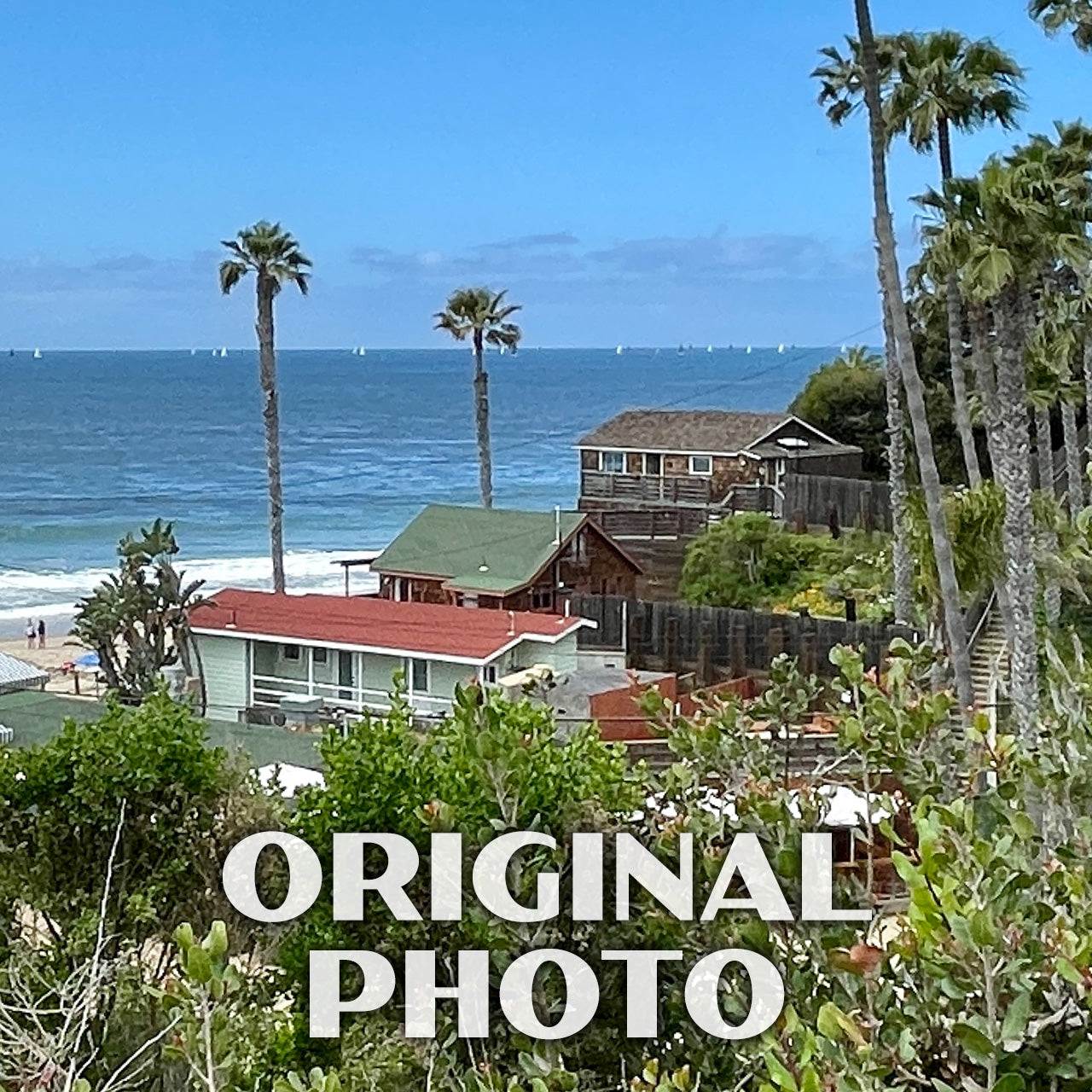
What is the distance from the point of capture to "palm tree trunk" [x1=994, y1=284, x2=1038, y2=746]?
13.5 metres

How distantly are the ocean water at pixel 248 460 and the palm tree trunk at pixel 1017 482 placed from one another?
31969 millimetres

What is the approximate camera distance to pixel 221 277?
30.2 m

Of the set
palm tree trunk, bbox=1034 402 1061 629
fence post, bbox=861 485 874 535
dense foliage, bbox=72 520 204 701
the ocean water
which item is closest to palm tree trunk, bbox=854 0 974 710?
palm tree trunk, bbox=1034 402 1061 629

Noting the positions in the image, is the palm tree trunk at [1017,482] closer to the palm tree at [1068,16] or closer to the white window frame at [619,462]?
the palm tree at [1068,16]

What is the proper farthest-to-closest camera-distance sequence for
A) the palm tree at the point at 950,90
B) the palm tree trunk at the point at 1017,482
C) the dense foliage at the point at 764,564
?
the dense foliage at the point at 764,564
the palm tree at the point at 950,90
the palm tree trunk at the point at 1017,482

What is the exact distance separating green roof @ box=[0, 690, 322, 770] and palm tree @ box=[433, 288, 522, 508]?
18887 millimetres

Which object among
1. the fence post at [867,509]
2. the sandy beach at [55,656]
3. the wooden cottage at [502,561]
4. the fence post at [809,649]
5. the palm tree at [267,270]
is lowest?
the sandy beach at [55,656]

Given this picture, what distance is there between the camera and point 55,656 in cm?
3525

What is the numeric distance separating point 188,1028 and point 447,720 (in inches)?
157

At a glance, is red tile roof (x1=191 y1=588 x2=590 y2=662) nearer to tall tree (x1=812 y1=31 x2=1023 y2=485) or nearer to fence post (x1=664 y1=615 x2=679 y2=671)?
fence post (x1=664 y1=615 x2=679 y2=671)

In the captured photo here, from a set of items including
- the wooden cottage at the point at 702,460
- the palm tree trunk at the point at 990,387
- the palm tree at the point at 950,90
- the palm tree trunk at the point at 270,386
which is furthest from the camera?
the wooden cottage at the point at 702,460

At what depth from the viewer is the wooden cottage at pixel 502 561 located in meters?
27.1

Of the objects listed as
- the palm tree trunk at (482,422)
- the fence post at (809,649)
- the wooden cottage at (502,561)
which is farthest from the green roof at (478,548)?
the palm tree trunk at (482,422)

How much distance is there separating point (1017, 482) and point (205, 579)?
109ft
